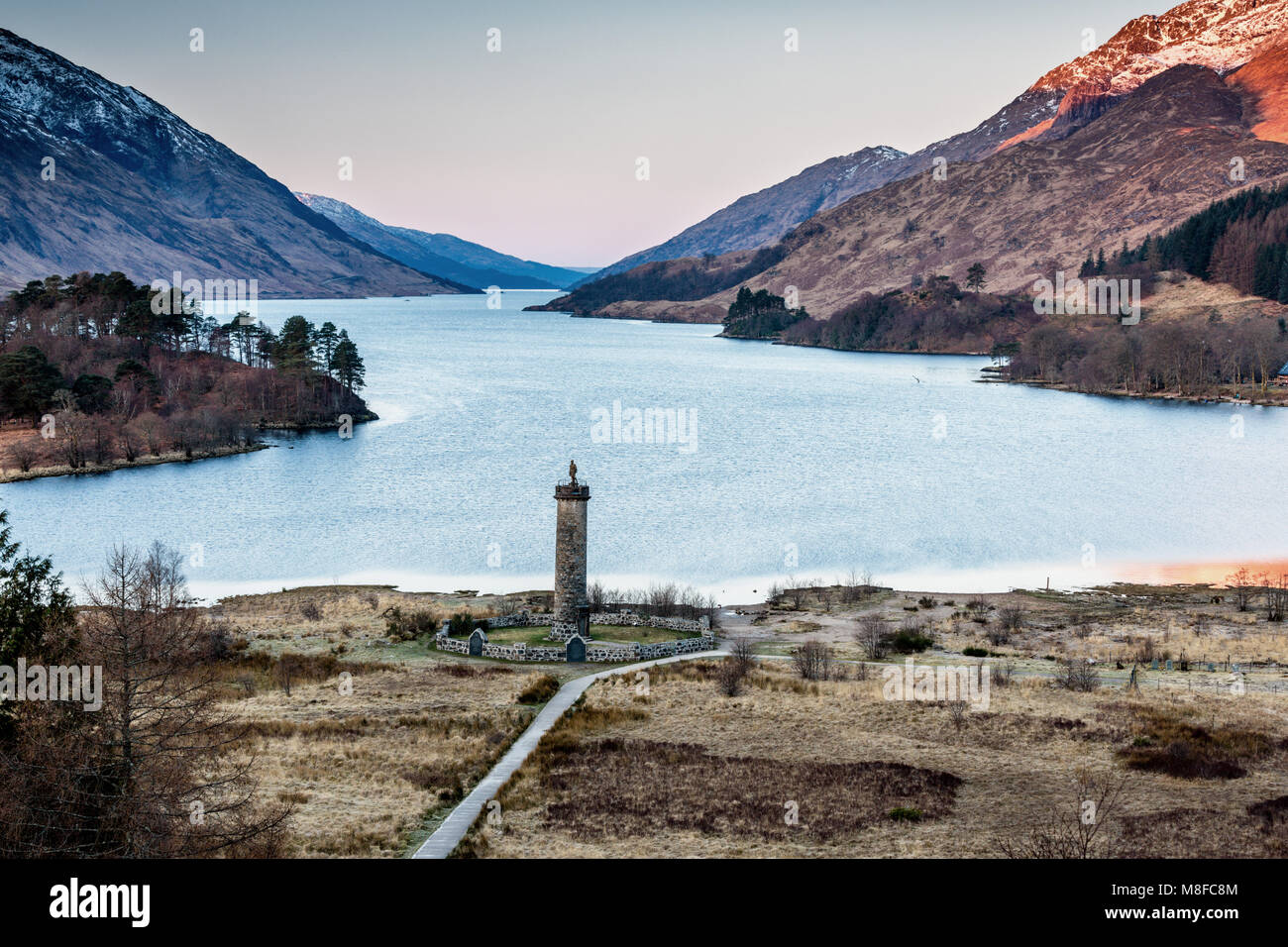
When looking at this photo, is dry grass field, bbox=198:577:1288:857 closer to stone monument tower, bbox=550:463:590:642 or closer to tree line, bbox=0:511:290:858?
A: stone monument tower, bbox=550:463:590:642

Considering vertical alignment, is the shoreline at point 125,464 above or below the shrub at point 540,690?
above

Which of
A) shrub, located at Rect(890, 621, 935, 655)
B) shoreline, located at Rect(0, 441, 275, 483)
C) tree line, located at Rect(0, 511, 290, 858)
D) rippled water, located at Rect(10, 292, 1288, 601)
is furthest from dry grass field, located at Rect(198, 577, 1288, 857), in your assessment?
shoreline, located at Rect(0, 441, 275, 483)

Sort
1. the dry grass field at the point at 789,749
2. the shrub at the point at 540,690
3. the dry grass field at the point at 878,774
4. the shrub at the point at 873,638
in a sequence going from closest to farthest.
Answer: the dry grass field at the point at 878,774 → the dry grass field at the point at 789,749 → the shrub at the point at 540,690 → the shrub at the point at 873,638

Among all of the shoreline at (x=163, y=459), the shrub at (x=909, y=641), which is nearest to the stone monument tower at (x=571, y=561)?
the shrub at (x=909, y=641)

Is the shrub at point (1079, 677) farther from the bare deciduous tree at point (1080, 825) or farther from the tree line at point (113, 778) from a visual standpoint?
the tree line at point (113, 778)

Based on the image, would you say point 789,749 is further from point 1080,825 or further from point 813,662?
point 1080,825
